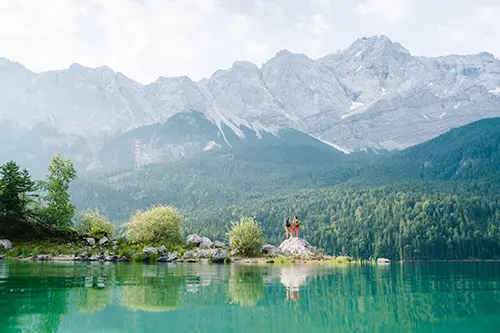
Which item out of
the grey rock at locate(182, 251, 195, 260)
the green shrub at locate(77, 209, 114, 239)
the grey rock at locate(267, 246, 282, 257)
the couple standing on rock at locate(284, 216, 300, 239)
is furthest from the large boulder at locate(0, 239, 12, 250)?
the couple standing on rock at locate(284, 216, 300, 239)

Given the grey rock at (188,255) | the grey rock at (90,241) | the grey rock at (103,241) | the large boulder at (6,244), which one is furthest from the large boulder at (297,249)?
the large boulder at (6,244)

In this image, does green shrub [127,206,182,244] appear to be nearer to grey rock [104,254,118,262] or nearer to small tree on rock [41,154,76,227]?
small tree on rock [41,154,76,227]

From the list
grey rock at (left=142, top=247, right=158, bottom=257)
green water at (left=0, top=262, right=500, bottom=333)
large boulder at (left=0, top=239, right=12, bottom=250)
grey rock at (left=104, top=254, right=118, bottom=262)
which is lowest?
green water at (left=0, top=262, right=500, bottom=333)

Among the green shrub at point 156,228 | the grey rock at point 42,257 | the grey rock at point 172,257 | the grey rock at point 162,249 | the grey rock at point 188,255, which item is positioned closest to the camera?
the grey rock at point 42,257

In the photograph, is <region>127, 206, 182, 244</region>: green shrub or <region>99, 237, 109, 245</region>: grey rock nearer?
<region>99, 237, 109, 245</region>: grey rock

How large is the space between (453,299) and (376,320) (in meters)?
8.54

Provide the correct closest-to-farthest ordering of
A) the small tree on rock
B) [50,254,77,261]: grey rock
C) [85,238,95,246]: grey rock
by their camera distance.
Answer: [50,254,77,261]: grey rock < [85,238,95,246]: grey rock < the small tree on rock

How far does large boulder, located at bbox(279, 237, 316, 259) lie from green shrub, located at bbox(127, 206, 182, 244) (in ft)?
58.9

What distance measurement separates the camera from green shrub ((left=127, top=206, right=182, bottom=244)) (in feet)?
235

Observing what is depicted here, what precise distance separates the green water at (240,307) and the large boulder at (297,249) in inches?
1348

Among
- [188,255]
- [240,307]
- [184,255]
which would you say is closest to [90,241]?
[184,255]

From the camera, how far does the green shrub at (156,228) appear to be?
71625 mm

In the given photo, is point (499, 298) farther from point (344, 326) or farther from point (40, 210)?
point (40, 210)

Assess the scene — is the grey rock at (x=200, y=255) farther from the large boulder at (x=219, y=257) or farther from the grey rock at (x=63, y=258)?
the grey rock at (x=63, y=258)
